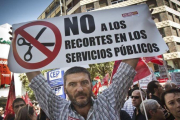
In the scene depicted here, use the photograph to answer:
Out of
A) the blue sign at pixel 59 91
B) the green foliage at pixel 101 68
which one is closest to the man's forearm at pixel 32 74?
the blue sign at pixel 59 91

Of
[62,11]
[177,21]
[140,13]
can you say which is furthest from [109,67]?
[62,11]

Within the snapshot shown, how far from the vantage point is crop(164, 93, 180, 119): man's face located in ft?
6.92

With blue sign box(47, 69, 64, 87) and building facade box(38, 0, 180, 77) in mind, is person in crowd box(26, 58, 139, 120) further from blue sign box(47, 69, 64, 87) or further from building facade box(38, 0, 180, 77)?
building facade box(38, 0, 180, 77)

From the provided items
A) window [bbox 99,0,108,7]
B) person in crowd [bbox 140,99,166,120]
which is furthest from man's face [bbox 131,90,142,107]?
window [bbox 99,0,108,7]

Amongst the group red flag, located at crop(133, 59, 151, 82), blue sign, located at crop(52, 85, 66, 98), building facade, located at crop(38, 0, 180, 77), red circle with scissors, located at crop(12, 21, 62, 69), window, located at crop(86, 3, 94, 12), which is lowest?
blue sign, located at crop(52, 85, 66, 98)

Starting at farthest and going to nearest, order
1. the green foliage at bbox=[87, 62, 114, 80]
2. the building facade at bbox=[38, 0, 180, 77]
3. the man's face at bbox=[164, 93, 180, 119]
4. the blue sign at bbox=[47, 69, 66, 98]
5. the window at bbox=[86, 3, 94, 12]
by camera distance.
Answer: the window at bbox=[86, 3, 94, 12] < the building facade at bbox=[38, 0, 180, 77] < the green foliage at bbox=[87, 62, 114, 80] < the blue sign at bbox=[47, 69, 66, 98] < the man's face at bbox=[164, 93, 180, 119]

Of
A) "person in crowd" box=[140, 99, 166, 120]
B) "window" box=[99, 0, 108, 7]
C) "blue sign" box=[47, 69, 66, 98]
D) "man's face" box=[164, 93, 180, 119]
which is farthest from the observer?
"window" box=[99, 0, 108, 7]

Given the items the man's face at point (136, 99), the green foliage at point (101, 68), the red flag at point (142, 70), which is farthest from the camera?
the green foliage at point (101, 68)

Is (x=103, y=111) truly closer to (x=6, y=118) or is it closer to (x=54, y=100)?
(x=54, y=100)

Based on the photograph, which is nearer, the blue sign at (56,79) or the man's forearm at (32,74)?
the man's forearm at (32,74)

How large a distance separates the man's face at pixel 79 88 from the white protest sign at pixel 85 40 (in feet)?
0.54

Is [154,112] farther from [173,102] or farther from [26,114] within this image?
[26,114]

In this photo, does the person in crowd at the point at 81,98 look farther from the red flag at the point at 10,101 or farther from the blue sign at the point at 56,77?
the blue sign at the point at 56,77

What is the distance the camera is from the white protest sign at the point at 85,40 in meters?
1.73
